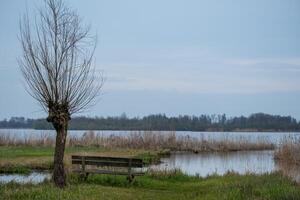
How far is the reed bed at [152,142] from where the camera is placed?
41688mm

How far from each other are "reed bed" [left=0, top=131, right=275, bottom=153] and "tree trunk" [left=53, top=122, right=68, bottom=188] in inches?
938

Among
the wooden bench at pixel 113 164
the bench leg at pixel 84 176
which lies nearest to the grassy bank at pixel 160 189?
the bench leg at pixel 84 176

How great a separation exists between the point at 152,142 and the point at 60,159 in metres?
28.8

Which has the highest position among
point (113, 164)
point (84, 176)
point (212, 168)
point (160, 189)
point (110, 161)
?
point (110, 161)

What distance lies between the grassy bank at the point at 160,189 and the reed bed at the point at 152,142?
2143 cm

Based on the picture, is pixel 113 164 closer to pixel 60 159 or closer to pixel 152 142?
pixel 60 159

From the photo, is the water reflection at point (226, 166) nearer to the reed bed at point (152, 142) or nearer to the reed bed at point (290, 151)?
the reed bed at point (290, 151)

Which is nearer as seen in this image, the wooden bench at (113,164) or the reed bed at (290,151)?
the wooden bench at (113,164)

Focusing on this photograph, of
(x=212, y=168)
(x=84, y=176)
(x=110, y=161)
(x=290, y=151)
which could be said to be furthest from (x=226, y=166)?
(x=84, y=176)

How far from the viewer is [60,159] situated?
1495cm

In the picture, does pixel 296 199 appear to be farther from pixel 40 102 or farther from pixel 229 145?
pixel 229 145

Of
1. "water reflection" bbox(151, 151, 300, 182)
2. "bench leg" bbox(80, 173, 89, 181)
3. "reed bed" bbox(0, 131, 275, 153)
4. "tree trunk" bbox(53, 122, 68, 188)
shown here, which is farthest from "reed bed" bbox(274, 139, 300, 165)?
"tree trunk" bbox(53, 122, 68, 188)

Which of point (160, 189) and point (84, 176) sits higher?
point (84, 176)

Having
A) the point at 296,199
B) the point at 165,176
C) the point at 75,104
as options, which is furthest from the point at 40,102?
the point at 296,199
